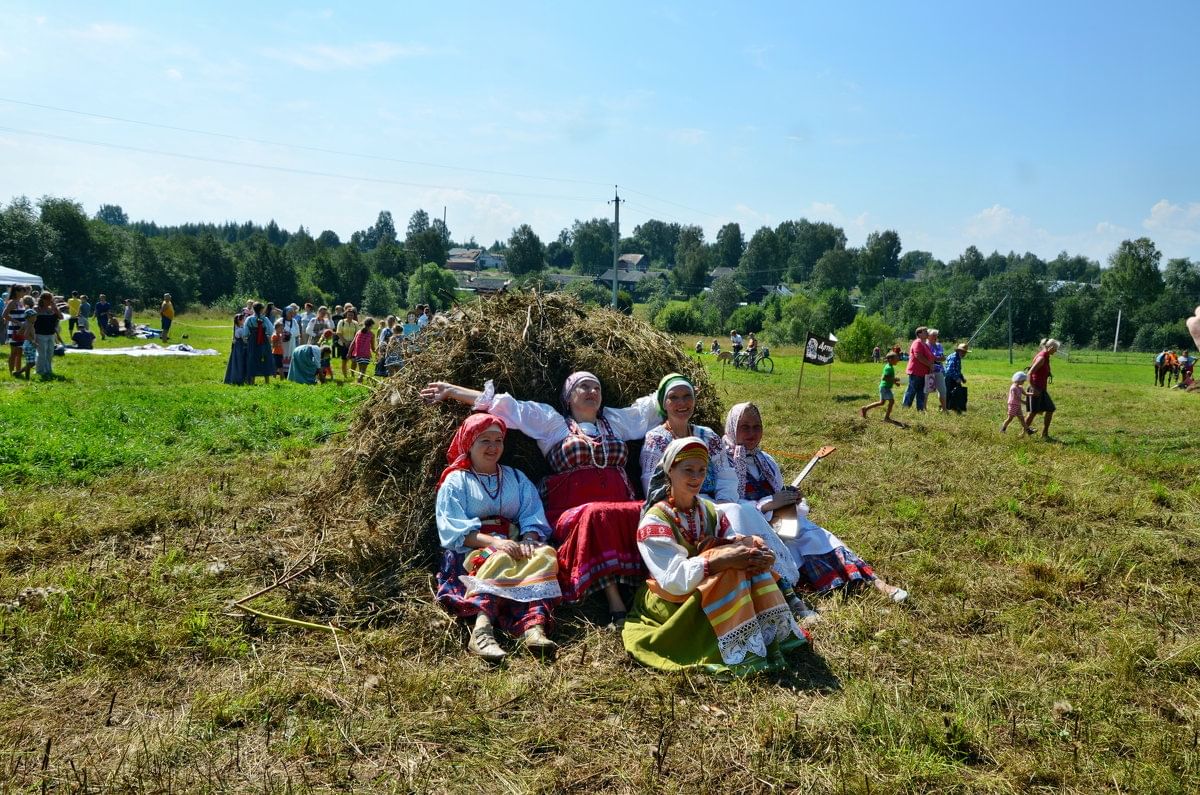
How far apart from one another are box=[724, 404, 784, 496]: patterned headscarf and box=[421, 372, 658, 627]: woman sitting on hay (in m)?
0.56

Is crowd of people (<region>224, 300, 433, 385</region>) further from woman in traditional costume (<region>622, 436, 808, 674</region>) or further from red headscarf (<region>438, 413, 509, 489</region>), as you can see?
woman in traditional costume (<region>622, 436, 808, 674</region>)

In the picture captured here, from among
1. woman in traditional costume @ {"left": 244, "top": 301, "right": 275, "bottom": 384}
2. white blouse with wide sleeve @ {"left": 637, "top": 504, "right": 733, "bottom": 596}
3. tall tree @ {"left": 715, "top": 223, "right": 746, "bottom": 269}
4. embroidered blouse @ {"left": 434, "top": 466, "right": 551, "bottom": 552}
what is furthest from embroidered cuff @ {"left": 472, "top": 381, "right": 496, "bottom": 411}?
tall tree @ {"left": 715, "top": 223, "right": 746, "bottom": 269}

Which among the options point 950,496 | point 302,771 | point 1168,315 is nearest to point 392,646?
point 302,771

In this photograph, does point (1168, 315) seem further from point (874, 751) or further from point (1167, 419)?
point (874, 751)

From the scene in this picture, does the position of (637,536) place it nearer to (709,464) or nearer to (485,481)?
(709,464)

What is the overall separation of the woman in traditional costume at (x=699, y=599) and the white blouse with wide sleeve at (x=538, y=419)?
1.15m

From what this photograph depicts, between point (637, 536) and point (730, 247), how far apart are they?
130 m

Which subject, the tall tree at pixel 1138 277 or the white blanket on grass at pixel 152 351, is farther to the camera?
the tall tree at pixel 1138 277

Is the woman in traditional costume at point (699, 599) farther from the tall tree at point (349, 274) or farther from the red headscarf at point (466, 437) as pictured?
the tall tree at point (349, 274)

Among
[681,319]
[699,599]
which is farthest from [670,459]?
[681,319]

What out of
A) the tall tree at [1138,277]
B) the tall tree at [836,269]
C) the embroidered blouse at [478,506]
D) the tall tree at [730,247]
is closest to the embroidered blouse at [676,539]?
the embroidered blouse at [478,506]

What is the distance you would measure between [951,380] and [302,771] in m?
15.3

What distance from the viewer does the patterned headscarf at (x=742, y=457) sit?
5.66 meters

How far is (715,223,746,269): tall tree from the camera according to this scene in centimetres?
12975
